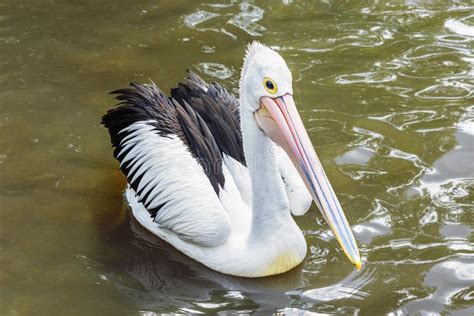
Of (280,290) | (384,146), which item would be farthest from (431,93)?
(280,290)

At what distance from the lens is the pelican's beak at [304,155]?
13.4ft

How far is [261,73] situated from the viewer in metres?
4.21

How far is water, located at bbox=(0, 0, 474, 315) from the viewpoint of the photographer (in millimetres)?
4332

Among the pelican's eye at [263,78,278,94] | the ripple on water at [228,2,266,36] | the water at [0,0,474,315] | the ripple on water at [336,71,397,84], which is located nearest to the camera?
the pelican's eye at [263,78,278,94]

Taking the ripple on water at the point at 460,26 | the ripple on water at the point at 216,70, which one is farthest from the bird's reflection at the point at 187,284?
the ripple on water at the point at 460,26

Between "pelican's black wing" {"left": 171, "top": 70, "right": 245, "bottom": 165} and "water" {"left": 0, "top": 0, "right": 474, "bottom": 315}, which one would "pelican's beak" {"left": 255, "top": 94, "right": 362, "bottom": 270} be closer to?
"water" {"left": 0, "top": 0, "right": 474, "bottom": 315}

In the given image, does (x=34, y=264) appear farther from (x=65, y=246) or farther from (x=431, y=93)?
(x=431, y=93)

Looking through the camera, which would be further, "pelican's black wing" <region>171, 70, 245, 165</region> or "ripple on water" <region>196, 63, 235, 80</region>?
"ripple on water" <region>196, 63, 235, 80</region>

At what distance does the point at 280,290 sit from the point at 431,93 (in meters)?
2.44

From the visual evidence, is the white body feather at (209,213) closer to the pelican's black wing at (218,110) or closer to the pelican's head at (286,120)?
the pelican's black wing at (218,110)

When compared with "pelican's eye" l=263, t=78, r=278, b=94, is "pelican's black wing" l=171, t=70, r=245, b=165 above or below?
below

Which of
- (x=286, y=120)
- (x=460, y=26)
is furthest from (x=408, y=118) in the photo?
(x=286, y=120)

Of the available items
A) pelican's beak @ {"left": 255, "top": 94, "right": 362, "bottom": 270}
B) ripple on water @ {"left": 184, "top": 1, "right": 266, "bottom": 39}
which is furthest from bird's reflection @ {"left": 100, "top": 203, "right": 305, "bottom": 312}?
ripple on water @ {"left": 184, "top": 1, "right": 266, "bottom": 39}

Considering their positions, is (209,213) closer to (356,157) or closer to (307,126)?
(356,157)
